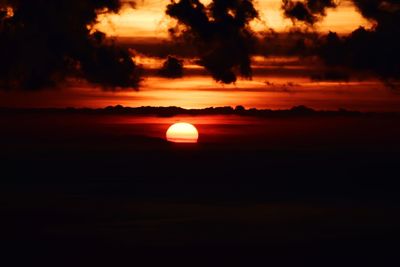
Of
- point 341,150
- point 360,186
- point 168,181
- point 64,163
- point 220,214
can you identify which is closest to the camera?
point 220,214

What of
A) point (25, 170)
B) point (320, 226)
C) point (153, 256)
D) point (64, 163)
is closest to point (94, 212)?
point (320, 226)

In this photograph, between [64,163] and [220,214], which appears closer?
[220,214]

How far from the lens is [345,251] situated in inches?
676

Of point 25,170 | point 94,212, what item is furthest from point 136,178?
point 94,212

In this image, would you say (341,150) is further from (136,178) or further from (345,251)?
(345,251)

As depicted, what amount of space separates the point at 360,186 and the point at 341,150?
64.4ft

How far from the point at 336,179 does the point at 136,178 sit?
5.14 metres

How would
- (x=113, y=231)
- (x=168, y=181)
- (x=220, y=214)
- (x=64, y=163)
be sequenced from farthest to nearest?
(x=64, y=163) → (x=168, y=181) → (x=220, y=214) → (x=113, y=231)

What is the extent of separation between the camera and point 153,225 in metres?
20.1

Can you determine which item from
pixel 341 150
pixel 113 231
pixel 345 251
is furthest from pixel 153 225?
pixel 341 150

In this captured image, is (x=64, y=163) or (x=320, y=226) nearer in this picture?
(x=320, y=226)

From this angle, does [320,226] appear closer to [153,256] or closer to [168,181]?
[153,256]

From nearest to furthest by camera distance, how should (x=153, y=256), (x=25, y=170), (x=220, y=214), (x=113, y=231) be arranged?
(x=153, y=256)
(x=113, y=231)
(x=220, y=214)
(x=25, y=170)

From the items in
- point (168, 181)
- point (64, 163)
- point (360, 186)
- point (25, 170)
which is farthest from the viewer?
point (64, 163)
